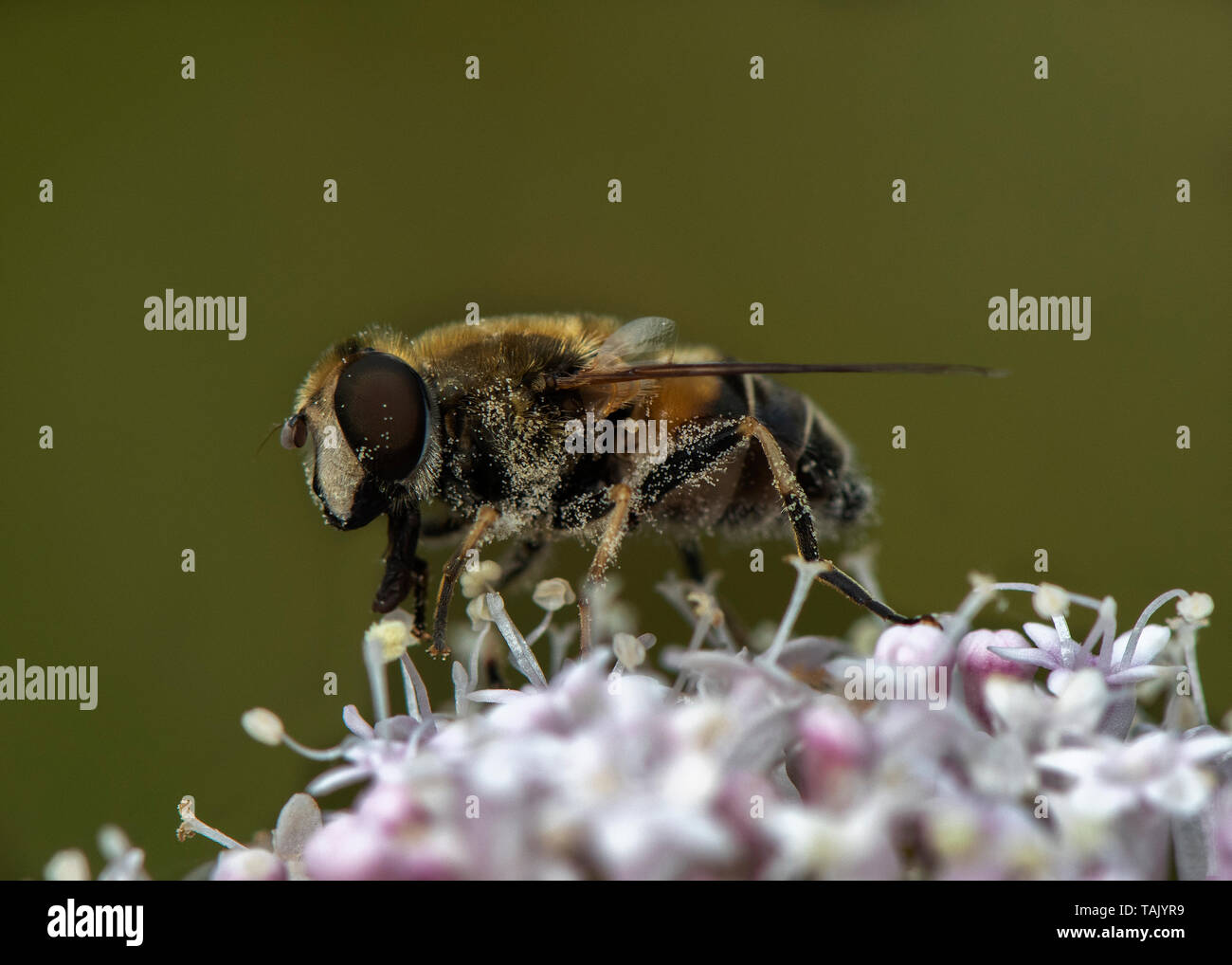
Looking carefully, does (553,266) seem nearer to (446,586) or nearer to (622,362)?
(622,362)

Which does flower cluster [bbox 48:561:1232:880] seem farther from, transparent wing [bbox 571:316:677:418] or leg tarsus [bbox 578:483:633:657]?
transparent wing [bbox 571:316:677:418]

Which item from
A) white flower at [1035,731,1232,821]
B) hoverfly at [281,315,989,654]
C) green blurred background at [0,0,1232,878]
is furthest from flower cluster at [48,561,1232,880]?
green blurred background at [0,0,1232,878]

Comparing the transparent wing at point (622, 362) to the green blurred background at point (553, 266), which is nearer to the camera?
the transparent wing at point (622, 362)

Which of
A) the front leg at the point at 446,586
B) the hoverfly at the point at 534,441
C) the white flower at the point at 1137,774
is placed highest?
the hoverfly at the point at 534,441

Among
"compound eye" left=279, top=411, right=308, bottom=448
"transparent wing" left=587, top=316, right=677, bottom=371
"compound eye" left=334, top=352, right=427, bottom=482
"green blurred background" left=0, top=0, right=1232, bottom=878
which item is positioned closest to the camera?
"compound eye" left=334, top=352, right=427, bottom=482

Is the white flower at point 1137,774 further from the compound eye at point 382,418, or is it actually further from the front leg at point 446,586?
the compound eye at point 382,418

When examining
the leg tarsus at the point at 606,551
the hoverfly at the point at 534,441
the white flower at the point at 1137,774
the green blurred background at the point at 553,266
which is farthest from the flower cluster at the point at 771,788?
the green blurred background at the point at 553,266
